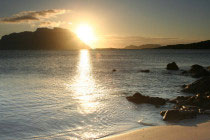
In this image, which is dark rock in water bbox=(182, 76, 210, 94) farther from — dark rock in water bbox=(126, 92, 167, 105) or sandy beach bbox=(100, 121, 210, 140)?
sandy beach bbox=(100, 121, 210, 140)

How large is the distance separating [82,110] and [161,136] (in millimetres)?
6668

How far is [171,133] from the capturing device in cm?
902

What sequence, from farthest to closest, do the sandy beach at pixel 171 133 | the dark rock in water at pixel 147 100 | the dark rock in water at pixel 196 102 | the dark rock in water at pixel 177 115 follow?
the dark rock in water at pixel 147 100 < the dark rock in water at pixel 196 102 < the dark rock in water at pixel 177 115 < the sandy beach at pixel 171 133

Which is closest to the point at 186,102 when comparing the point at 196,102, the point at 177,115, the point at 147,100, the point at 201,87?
the point at 196,102

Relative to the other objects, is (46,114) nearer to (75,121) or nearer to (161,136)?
(75,121)

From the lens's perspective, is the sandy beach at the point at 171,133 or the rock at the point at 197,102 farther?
the rock at the point at 197,102

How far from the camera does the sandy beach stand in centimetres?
838

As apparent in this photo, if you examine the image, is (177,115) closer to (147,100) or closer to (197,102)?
(197,102)

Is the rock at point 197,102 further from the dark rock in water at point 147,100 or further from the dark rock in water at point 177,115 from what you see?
the dark rock in water at point 177,115

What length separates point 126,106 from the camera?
15.4 metres

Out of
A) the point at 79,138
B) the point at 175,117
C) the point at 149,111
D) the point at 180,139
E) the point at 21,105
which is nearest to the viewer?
the point at 180,139

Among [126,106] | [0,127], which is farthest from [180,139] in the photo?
[0,127]

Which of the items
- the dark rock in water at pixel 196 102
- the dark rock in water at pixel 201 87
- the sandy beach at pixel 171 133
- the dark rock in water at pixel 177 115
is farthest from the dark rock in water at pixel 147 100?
the dark rock in water at pixel 201 87

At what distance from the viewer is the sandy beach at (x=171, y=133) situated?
27.5ft
